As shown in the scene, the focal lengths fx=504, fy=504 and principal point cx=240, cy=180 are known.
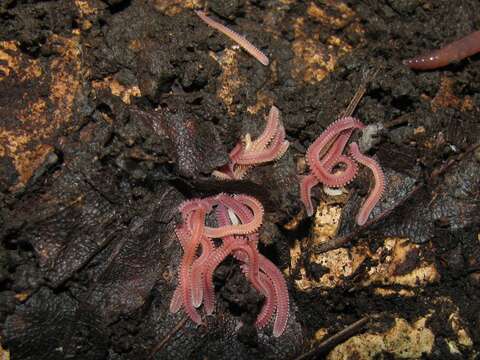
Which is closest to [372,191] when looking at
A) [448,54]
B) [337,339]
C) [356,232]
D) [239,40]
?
[356,232]

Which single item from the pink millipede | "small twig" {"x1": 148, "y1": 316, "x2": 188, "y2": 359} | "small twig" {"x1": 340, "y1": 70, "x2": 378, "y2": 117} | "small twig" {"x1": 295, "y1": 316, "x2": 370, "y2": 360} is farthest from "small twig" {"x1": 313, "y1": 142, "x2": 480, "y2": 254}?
the pink millipede

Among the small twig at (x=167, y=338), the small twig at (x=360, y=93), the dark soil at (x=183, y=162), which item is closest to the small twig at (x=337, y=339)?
the dark soil at (x=183, y=162)

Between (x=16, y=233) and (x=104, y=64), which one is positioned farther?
(x=104, y=64)

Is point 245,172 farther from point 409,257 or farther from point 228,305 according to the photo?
point 409,257

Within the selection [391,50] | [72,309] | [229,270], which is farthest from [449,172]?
[72,309]

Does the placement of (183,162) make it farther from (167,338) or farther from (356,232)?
(356,232)

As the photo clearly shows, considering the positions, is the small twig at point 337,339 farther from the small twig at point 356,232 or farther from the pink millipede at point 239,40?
the pink millipede at point 239,40
